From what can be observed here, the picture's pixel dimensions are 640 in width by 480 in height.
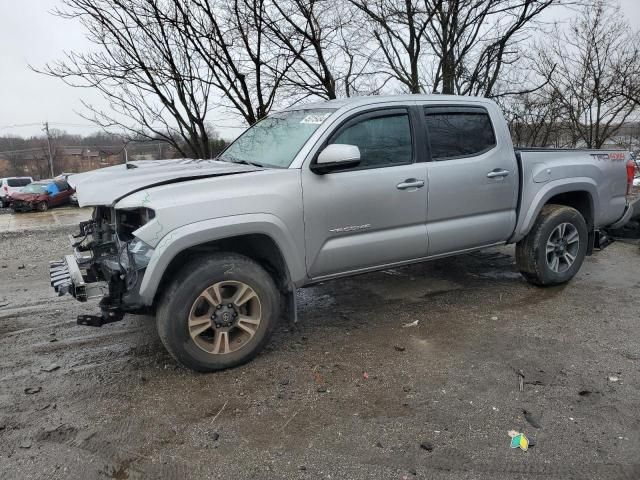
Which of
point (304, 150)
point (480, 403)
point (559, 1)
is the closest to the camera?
point (480, 403)

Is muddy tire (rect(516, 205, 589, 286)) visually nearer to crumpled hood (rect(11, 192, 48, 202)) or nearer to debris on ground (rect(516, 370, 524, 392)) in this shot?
debris on ground (rect(516, 370, 524, 392))

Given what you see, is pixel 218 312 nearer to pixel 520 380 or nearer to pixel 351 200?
pixel 351 200

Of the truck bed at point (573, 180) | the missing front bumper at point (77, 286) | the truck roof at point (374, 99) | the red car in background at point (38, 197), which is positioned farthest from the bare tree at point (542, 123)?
the red car in background at point (38, 197)

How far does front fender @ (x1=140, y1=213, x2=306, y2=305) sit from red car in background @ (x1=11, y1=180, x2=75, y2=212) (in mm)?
23651

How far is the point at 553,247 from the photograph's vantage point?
5.07m

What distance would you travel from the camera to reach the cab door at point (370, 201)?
3678 mm

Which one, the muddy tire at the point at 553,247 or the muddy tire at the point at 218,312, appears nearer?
the muddy tire at the point at 218,312

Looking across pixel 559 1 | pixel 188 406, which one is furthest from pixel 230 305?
pixel 559 1

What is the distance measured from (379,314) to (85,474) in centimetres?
281

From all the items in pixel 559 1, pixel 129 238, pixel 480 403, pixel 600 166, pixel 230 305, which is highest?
pixel 559 1

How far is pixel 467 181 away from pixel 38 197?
2565 centimetres

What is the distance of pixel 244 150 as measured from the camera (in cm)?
452

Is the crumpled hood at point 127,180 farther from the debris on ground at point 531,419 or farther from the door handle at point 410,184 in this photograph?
the debris on ground at point 531,419

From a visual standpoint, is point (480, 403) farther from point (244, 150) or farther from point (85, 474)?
point (244, 150)
